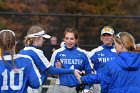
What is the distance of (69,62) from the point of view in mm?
9969

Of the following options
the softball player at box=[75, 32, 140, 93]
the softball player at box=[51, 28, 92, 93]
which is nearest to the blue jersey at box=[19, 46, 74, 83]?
the softball player at box=[51, 28, 92, 93]

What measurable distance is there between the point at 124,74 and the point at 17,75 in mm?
1299

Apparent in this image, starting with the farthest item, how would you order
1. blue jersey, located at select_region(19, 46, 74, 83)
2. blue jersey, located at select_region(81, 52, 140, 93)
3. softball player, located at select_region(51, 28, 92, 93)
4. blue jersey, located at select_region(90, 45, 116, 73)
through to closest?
blue jersey, located at select_region(90, 45, 116, 73) < softball player, located at select_region(51, 28, 92, 93) < blue jersey, located at select_region(19, 46, 74, 83) < blue jersey, located at select_region(81, 52, 140, 93)

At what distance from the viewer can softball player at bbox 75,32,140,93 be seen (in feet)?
23.6

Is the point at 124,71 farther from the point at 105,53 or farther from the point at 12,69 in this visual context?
the point at 105,53

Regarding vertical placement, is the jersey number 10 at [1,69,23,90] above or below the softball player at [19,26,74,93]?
below

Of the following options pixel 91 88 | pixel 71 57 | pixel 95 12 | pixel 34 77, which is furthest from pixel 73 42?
pixel 95 12

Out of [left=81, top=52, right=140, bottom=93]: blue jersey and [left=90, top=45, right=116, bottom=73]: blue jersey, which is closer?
[left=81, top=52, right=140, bottom=93]: blue jersey

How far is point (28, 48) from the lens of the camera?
8.62 metres

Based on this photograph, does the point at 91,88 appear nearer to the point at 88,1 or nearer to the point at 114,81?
the point at 114,81

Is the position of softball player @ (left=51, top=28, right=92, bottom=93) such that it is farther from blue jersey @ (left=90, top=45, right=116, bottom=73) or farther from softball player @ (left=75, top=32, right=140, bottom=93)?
softball player @ (left=75, top=32, right=140, bottom=93)

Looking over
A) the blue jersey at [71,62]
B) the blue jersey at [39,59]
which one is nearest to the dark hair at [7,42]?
the blue jersey at [39,59]

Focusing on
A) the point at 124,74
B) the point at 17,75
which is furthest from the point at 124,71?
the point at 17,75

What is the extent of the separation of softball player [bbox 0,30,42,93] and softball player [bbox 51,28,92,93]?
99.8 inches
